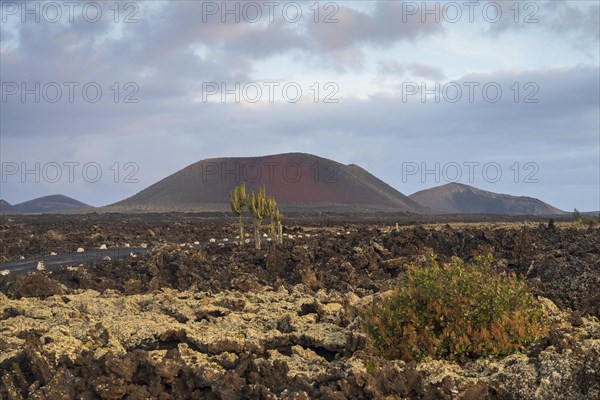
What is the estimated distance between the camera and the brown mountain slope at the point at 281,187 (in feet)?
463

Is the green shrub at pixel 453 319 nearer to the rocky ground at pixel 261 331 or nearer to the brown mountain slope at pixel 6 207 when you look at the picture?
the rocky ground at pixel 261 331

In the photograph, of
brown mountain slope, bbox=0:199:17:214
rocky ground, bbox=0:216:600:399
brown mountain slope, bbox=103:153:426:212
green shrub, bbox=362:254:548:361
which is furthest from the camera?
brown mountain slope, bbox=0:199:17:214

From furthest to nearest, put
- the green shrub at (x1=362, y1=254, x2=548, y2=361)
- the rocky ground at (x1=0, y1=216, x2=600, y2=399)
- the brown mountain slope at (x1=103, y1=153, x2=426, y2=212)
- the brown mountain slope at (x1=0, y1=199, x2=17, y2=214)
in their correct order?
the brown mountain slope at (x1=0, y1=199, x2=17, y2=214) < the brown mountain slope at (x1=103, y1=153, x2=426, y2=212) < the green shrub at (x1=362, y1=254, x2=548, y2=361) < the rocky ground at (x1=0, y1=216, x2=600, y2=399)

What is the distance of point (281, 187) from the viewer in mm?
160625

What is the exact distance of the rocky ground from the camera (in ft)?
28.6

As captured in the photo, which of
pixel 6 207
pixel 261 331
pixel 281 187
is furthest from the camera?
pixel 6 207

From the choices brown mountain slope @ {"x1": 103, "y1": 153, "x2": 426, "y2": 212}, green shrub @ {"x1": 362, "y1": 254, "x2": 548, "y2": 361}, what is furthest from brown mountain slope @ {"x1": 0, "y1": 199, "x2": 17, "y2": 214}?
green shrub @ {"x1": 362, "y1": 254, "x2": 548, "y2": 361}

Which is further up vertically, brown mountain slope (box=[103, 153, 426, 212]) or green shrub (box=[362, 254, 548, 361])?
brown mountain slope (box=[103, 153, 426, 212])

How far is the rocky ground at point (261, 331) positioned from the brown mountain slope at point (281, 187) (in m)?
110

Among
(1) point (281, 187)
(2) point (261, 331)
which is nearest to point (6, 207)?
(1) point (281, 187)

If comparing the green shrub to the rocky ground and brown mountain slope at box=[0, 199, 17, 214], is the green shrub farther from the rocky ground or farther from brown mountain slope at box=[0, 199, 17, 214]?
brown mountain slope at box=[0, 199, 17, 214]

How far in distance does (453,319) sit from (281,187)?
150243mm

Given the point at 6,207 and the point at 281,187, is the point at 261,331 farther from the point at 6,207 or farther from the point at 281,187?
the point at 6,207

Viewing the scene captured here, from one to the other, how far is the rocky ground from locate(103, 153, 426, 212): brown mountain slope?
110435 mm
